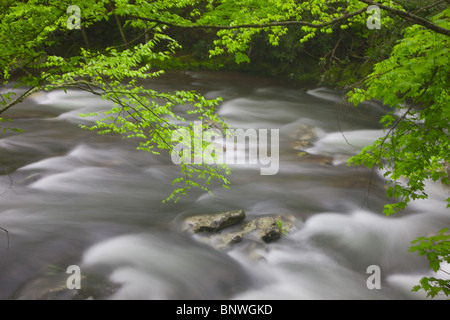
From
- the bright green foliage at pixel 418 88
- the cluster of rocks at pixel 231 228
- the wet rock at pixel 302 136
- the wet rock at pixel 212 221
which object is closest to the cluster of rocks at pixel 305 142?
the wet rock at pixel 302 136

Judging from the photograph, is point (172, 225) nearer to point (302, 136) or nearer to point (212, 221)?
point (212, 221)

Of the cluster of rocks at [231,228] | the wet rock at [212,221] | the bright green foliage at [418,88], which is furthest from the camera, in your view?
the wet rock at [212,221]

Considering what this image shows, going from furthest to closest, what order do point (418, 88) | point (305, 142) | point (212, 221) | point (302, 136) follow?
point (302, 136) → point (305, 142) → point (212, 221) → point (418, 88)

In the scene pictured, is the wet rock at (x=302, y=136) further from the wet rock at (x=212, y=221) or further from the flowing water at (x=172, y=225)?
the wet rock at (x=212, y=221)

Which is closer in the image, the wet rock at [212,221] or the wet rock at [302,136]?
the wet rock at [212,221]

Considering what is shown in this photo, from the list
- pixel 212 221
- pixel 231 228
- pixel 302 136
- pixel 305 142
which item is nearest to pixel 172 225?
pixel 212 221

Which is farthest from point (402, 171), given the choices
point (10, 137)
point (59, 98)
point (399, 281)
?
point (59, 98)

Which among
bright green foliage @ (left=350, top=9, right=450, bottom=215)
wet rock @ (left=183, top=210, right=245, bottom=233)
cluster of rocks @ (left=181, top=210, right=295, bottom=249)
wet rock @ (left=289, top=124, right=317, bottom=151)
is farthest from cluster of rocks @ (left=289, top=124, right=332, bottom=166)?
bright green foliage @ (left=350, top=9, right=450, bottom=215)

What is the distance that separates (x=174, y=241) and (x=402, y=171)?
3571 mm

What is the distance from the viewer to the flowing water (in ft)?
16.4

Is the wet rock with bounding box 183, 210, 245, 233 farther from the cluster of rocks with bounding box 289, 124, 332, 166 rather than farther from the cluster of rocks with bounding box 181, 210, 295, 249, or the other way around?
the cluster of rocks with bounding box 289, 124, 332, 166

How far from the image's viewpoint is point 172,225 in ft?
20.7

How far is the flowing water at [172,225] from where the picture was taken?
4.99m

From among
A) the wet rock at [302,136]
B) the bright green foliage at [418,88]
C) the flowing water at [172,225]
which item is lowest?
the flowing water at [172,225]
